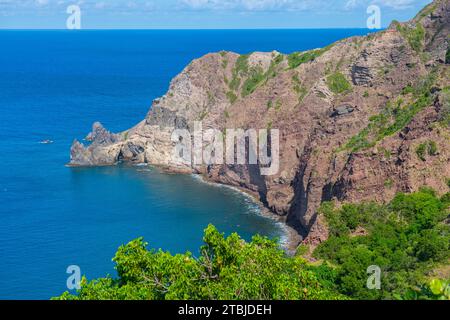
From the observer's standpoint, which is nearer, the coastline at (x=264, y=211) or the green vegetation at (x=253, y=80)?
the coastline at (x=264, y=211)

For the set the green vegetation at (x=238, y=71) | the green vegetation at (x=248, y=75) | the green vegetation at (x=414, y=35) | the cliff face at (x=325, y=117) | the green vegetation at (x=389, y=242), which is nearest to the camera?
the green vegetation at (x=389, y=242)

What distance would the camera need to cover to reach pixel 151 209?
94625 mm

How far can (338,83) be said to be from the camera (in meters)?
98.9

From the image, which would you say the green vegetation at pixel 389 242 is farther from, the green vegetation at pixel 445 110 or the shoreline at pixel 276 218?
the shoreline at pixel 276 218

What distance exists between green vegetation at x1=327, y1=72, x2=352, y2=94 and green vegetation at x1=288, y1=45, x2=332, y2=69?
13.1 metres

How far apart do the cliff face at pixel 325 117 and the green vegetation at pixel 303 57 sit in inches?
12.5

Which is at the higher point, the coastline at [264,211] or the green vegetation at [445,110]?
the green vegetation at [445,110]

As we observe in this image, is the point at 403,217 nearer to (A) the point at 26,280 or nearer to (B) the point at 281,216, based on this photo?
(B) the point at 281,216

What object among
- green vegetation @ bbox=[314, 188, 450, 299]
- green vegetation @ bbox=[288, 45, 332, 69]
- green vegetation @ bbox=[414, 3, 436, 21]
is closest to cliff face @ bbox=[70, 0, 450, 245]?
green vegetation @ bbox=[414, 3, 436, 21]

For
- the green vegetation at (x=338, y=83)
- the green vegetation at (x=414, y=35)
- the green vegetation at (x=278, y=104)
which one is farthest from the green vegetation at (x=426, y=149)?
the green vegetation at (x=278, y=104)

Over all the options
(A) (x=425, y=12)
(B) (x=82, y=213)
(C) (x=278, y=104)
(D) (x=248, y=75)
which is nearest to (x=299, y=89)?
(C) (x=278, y=104)

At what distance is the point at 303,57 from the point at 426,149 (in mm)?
52187

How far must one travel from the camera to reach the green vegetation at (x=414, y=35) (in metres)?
98.4
